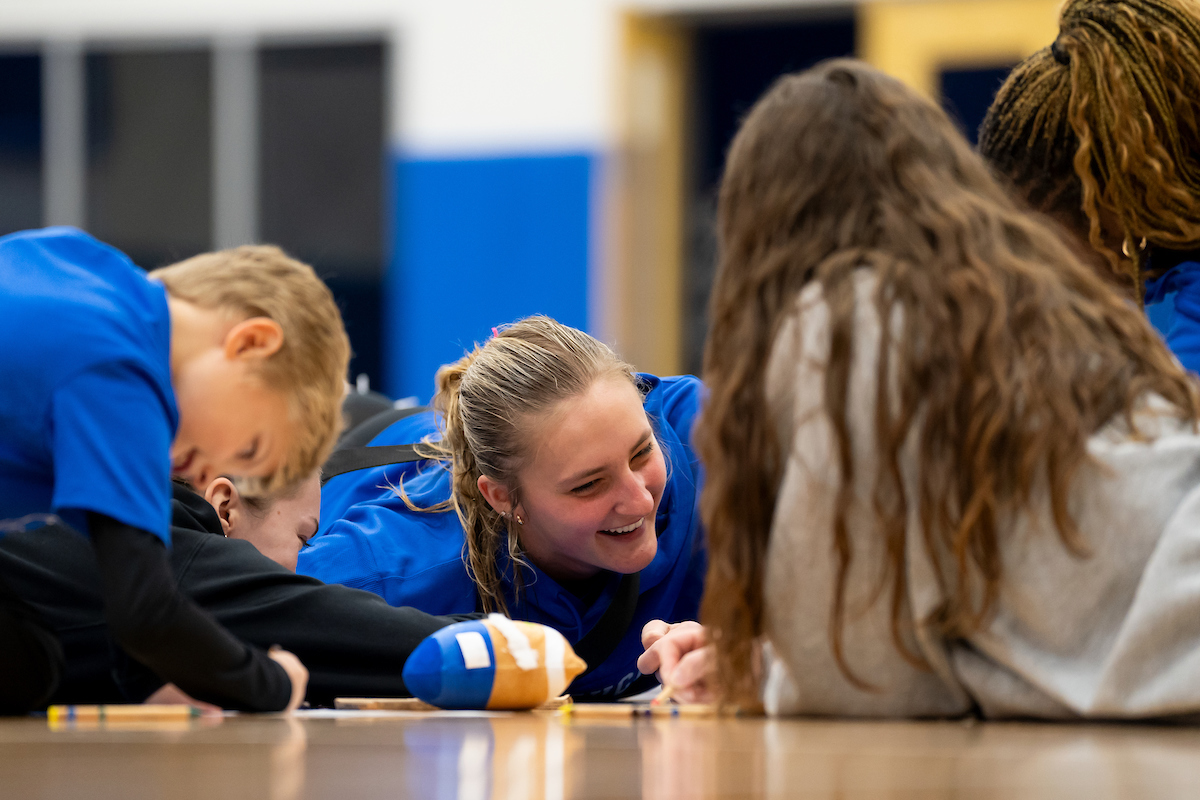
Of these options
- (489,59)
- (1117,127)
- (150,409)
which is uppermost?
(489,59)

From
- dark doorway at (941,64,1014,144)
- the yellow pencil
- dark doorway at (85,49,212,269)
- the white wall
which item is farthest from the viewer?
dark doorway at (85,49,212,269)

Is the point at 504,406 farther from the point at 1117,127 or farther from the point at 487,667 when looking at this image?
the point at 1117,127

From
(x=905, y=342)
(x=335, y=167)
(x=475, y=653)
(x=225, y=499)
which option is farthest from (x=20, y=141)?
(x=905, y=342)

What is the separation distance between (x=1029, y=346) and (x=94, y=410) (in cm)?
110

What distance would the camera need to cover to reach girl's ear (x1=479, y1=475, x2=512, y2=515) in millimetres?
2545

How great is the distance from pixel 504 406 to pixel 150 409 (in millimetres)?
896

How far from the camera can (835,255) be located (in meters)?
1.60

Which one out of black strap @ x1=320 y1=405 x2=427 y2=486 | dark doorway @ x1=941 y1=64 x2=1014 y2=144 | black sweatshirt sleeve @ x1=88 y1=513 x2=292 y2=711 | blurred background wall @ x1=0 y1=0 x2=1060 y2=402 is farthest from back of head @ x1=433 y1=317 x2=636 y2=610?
dark doorway @ x1=941 y1=64 x2=1014 y2=144

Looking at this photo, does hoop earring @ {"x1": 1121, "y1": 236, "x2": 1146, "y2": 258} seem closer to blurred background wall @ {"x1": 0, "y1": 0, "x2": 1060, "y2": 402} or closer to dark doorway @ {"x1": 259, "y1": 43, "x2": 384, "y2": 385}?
blurred background wall @ {"x1": 0, "y1": 0, "x2": 1060, "y2": 402}

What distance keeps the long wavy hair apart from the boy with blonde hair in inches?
24.2

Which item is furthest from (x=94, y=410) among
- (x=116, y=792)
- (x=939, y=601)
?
(x=939, y=601)

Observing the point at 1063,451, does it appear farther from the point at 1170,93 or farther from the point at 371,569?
the point at 371,569

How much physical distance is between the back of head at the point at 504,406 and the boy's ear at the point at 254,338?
66 cm

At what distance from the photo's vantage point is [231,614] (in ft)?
6.61
